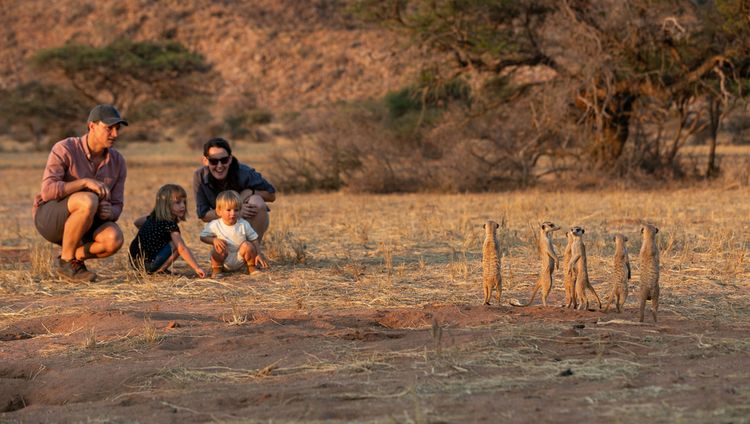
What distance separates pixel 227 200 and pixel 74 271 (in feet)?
4.49

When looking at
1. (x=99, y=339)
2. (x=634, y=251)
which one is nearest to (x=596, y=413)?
(x=99, y=339)

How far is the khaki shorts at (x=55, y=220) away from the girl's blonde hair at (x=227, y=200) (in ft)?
3.25

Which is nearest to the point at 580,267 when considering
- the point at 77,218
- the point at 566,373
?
the point at 566,373

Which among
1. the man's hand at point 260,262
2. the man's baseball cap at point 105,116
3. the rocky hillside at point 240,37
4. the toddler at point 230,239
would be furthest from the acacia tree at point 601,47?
the rocky hillside at point 240,37

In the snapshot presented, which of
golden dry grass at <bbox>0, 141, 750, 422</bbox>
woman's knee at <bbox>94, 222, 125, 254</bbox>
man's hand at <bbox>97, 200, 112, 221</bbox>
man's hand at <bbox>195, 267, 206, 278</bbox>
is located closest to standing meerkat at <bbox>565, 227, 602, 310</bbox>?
golden dry grass at <bbox>0, 141, 750, 422</bbox>

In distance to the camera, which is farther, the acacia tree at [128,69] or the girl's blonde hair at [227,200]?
the acacia tree at [128,69]

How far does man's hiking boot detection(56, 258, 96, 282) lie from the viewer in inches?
324

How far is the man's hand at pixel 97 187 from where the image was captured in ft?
26.5

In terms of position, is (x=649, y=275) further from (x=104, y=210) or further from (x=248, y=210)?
(x=104, y=210)

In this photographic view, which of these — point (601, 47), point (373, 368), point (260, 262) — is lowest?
point (373, 368)

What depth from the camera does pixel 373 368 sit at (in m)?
5.02

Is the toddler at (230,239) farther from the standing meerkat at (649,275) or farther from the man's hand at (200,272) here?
the standing meerkat at (649,275)

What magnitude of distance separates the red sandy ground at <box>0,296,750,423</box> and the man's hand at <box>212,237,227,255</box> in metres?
1.70

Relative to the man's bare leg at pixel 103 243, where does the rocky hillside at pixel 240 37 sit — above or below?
above
